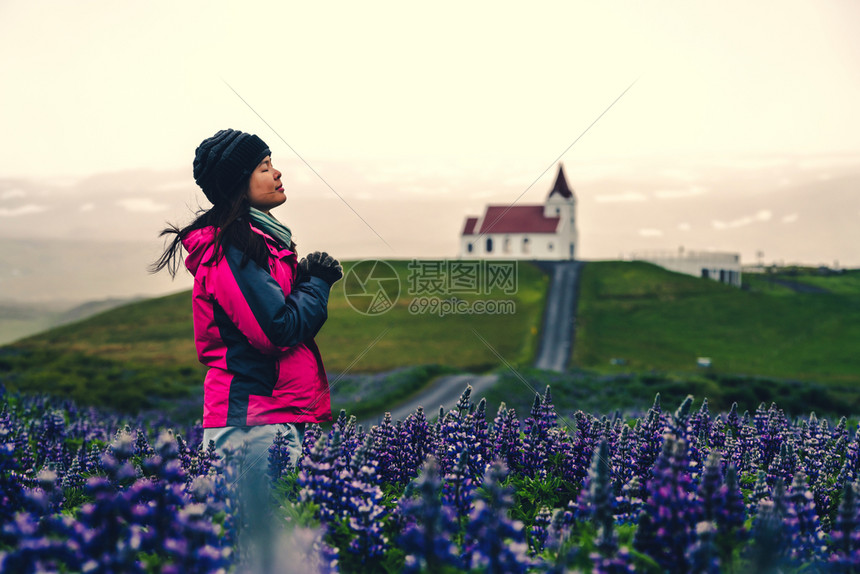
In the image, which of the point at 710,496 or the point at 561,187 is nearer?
the point at 710,496

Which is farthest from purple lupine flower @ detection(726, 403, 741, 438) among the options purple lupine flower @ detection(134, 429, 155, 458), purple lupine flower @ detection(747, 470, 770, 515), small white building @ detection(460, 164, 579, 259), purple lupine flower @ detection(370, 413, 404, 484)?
small white building @ detection(460, 164, 579, 259)

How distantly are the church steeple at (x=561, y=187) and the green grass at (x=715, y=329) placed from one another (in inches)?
939

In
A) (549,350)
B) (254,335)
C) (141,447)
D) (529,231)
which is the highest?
(529,231)

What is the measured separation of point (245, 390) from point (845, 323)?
2624 inches

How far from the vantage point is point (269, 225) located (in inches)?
217

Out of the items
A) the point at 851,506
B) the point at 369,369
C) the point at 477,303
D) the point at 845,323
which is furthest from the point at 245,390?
the point at 845,323

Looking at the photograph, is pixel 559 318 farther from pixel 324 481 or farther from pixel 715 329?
pixel 324 481

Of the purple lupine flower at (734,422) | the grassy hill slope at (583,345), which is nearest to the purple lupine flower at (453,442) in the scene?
the purple lupine flower at (734,422)

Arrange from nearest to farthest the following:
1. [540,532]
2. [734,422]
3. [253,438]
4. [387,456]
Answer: [540,532] < [253,438] < [387,456] < [734,422]

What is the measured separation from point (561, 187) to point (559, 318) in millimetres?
40349

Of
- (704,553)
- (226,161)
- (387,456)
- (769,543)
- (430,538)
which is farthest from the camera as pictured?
(387,456)

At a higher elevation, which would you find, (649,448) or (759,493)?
(649,448)

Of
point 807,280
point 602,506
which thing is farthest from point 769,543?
point 807,280

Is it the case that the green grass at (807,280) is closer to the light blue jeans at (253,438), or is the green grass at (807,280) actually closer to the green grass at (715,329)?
the green grass at (715,329)
